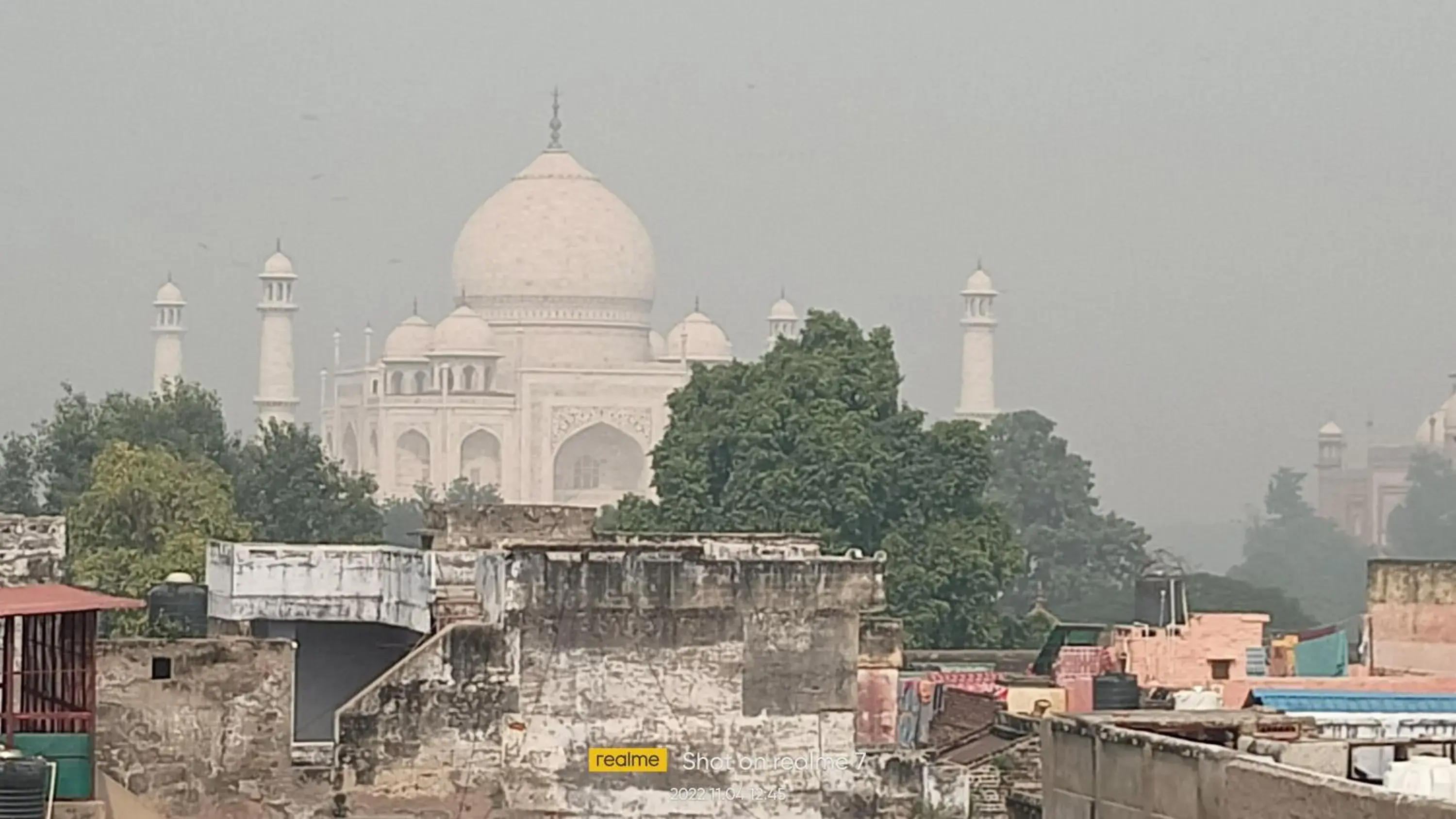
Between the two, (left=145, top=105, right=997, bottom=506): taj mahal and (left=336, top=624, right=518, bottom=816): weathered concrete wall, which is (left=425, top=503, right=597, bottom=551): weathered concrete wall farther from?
(left=145, top=105, right=997, bottom=506): taj mahal

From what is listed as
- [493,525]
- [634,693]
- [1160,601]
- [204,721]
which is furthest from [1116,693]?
[1160,601]

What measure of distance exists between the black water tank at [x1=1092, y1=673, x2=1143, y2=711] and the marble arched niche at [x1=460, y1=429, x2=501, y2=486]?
81952mm

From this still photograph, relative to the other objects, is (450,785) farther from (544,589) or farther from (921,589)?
(921,589)

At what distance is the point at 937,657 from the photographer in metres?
35.2

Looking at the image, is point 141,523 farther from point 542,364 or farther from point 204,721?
point 542,364

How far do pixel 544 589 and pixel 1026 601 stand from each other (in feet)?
162

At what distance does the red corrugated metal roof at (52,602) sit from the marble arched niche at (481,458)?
86.8m

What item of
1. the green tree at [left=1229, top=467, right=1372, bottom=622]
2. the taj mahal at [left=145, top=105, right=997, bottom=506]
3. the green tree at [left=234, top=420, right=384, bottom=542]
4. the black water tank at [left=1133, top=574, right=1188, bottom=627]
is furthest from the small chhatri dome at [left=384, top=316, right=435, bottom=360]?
the black water tank at [left=1133, top=574, right=1188, bottom=627]

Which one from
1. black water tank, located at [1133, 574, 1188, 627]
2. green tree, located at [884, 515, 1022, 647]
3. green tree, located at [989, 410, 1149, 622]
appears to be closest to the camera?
black water tank, located at [1133, 574, 1188, 627]

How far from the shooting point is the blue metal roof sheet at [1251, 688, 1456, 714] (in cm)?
1171

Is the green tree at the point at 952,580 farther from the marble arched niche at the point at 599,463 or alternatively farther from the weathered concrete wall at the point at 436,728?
the marble arched niche at the point at 599,463

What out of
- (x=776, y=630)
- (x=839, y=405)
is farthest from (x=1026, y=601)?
(x=776, y=630)

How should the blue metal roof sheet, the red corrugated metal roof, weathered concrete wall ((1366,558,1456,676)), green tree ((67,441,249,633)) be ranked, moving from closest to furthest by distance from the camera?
1. the blue metal roof sheet
2. the red corrugated metal roof
3. weathered concrete wall ((1366,558,1456,676))
4. green tree ((67,441,249,633))

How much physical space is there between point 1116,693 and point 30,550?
575cm
